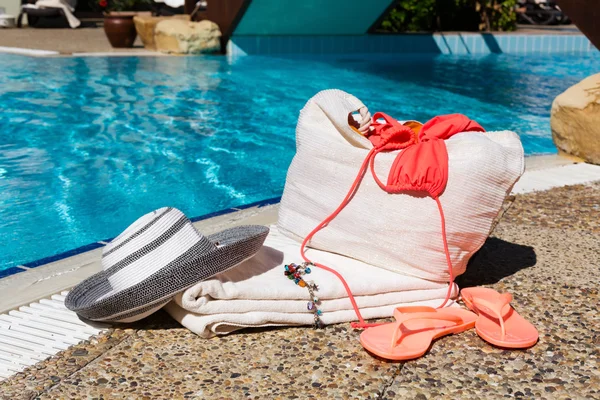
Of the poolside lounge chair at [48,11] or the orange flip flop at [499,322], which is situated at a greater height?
the poolside lounge chair at [48,11]

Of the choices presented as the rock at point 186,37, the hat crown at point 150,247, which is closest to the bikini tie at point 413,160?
the hat crown at point 150,247

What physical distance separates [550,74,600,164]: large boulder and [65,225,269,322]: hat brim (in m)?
3.45

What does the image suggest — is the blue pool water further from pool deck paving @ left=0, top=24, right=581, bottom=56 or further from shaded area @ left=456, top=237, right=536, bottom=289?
shaded area @ left=456, top=237, right=536, bottom=289

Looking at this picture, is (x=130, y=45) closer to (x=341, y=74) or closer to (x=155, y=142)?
(x=341, y=74)

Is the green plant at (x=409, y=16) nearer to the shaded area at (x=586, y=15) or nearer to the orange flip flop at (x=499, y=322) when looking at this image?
the shaded area at (x=586, y=15)

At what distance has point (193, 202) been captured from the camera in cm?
538

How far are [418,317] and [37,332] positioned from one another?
1.33 meters

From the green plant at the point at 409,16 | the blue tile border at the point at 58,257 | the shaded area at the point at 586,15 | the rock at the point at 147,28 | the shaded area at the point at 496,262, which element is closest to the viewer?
the shaded area at the point at 496,262

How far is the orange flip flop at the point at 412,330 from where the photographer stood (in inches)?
93.4

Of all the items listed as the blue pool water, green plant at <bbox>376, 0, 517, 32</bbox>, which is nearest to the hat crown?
the blue pool water

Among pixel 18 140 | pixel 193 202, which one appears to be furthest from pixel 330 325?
pixel 18 140

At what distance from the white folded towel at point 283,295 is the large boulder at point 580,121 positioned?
2879mm

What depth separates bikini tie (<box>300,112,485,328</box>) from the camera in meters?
2.71

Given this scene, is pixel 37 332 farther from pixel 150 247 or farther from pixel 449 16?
pixel 449 16
